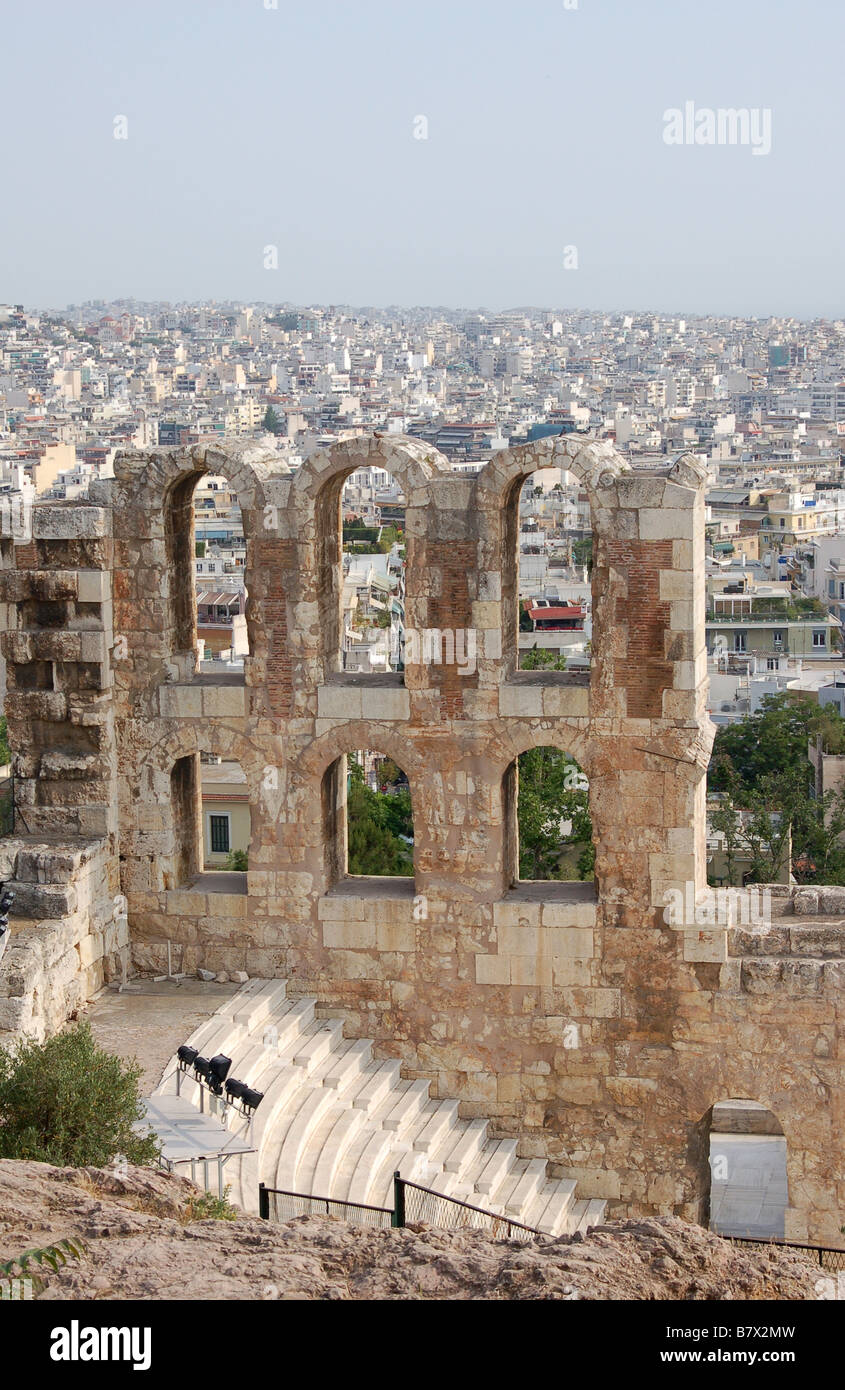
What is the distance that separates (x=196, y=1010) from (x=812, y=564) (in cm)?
7734

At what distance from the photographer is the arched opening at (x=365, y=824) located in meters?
20.4

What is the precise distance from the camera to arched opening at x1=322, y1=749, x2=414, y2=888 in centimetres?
2042

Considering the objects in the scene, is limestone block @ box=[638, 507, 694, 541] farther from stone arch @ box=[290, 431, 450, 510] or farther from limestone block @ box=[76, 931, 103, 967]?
limestone block @ box=[76, 931, 103, 967]

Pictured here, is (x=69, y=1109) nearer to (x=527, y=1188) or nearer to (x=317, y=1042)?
(x=317, y=1042)

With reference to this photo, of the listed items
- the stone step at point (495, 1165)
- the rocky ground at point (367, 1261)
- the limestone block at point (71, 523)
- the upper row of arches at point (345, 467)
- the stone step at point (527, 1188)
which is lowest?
the stone step at point (527, 1188)

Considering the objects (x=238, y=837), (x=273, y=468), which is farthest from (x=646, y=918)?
(x=238, y=837)

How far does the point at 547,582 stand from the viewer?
82188 mm

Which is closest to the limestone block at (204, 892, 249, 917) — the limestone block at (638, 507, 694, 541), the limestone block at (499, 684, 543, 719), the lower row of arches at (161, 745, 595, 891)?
the lower row of arches at (161, 745, 595, 891)

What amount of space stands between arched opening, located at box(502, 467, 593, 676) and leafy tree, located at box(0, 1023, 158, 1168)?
6.37 m

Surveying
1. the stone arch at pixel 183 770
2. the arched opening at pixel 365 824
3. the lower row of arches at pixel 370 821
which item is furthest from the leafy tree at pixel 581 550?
the stone arch at pixel 183 770

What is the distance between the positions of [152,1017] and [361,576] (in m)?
59.3

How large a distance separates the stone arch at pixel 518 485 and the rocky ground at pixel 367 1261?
861cm

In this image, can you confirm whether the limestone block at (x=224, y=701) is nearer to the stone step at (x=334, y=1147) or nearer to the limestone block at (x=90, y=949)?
the limestone block at (x=90, y=949)

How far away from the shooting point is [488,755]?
19.5 meters
